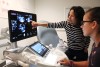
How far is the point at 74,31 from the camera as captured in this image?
2.20 meters

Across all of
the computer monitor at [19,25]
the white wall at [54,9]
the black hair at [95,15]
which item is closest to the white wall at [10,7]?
the white wall at [54,9]

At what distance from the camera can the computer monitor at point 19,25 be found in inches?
62.1

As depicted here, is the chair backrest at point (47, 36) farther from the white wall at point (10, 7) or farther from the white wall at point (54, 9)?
the white wall at point (54, 9)

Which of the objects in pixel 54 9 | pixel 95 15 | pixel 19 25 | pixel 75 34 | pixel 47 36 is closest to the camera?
pixel 95 15

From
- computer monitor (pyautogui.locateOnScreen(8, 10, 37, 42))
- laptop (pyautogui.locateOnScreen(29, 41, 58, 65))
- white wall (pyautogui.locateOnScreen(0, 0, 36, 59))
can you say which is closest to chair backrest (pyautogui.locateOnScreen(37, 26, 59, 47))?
white wall (pyautogui.locateOnScreen(0, 0, 36, 59))

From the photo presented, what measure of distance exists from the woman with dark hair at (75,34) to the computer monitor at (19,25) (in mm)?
131

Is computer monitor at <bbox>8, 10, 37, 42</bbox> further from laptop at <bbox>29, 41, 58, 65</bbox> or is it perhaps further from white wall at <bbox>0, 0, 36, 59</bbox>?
white wall at <bbox>0, 0, 36, 59</bbox>

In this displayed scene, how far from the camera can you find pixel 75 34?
7.16 ft

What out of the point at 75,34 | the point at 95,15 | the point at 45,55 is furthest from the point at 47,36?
the point at 95,15

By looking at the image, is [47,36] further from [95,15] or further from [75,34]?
[95,15]

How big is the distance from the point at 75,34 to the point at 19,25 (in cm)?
82

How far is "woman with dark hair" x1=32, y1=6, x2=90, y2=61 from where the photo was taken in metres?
2.16

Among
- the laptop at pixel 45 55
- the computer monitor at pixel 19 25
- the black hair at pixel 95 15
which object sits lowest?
the laptop at pixel 45 55

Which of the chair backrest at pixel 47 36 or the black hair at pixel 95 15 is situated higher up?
the black hair at pixel 95 15
